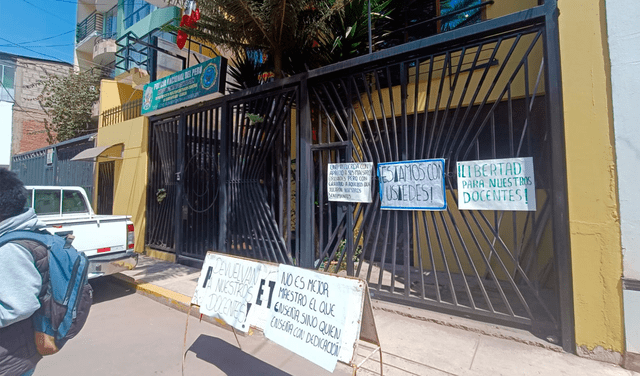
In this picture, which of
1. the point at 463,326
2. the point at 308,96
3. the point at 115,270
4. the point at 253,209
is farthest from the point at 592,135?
the point at 115,270

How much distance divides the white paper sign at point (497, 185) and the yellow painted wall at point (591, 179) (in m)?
0.43

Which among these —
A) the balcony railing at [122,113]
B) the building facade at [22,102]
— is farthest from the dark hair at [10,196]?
the building facade at [22,102]

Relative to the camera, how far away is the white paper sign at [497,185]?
3799mm

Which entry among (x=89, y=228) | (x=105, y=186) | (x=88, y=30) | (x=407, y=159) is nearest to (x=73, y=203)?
(x=89, y=228)

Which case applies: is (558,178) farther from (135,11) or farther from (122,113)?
(135,11)

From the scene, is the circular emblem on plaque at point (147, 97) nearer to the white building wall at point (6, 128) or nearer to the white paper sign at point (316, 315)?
the white paper sign at point (316, 315)

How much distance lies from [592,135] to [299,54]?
17.5ft

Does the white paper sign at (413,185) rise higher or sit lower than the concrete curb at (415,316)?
higher

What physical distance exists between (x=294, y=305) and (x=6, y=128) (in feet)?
75.6

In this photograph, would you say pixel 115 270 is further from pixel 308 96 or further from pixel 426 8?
pixel 426 8

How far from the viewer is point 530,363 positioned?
323 centimetres

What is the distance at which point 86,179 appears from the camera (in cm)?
1165

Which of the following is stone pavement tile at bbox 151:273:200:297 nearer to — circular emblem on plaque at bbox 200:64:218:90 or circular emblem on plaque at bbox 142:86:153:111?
circular emblem on plaque at bbox 200:64:218:90

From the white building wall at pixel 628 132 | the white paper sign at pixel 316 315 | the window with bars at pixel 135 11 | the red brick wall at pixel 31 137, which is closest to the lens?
the white paper sign at pixel 316 315
